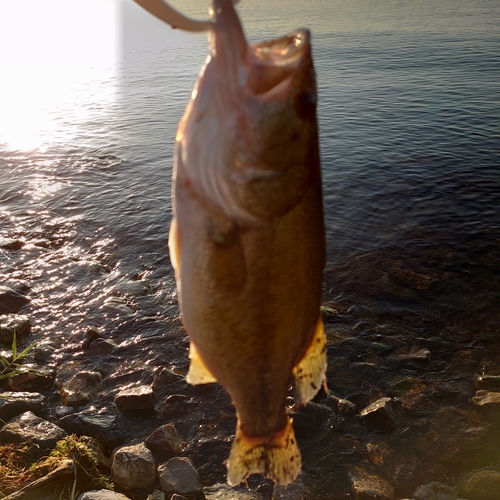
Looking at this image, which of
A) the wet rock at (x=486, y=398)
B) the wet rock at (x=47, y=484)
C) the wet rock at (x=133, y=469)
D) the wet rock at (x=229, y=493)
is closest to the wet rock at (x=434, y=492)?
the wet rock at (x=486, y=398)

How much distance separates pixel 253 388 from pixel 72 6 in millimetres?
80327

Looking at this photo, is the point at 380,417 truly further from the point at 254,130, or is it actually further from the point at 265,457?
the point at 254,130

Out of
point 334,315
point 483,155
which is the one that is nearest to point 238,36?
point 334,315

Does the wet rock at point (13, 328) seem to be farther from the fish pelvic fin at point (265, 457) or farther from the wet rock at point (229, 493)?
the fish pelvic fin at point (265, 457)

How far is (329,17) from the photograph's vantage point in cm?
4228

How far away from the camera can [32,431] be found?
6.58 meters

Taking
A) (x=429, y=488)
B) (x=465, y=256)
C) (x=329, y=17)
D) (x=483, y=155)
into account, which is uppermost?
(x=329, y=17)

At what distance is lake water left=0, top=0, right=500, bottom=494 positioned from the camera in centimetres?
978

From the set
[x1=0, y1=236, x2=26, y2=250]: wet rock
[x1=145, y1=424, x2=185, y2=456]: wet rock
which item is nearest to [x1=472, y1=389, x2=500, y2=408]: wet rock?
[x1=145, y1=424, x2=185, y2=456]: wet rock

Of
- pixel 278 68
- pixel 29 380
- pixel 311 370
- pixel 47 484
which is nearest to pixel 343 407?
pixel 47 484

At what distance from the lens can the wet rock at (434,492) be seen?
6.06 meters

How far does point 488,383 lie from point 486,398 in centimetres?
39

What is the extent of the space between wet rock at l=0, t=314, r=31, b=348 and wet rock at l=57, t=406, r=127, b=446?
2.27 m

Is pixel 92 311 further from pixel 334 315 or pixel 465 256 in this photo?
pixel 465 256
